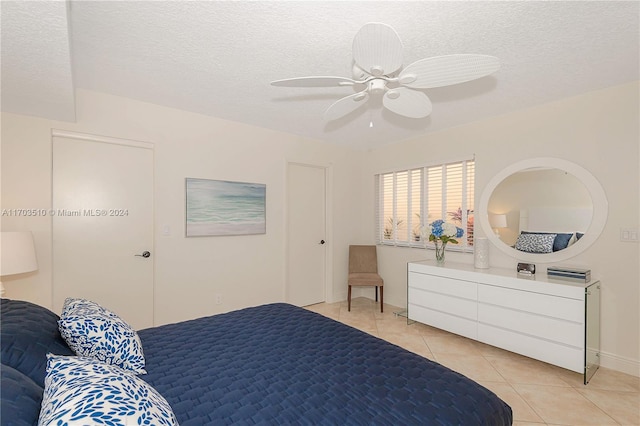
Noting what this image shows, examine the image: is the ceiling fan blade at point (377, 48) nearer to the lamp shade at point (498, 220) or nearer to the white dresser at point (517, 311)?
the white dresser at point (517, 311)

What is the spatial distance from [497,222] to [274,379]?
3.11m

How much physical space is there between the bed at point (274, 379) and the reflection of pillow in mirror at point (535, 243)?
7.56 ft

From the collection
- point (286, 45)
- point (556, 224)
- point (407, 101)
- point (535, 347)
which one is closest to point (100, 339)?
point (286, 45)

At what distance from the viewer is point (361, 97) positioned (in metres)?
1.90

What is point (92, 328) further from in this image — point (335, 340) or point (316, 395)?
point (335, 340)

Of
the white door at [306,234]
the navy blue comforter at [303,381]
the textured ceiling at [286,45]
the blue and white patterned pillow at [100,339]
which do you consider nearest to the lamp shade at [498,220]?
the textured ceiling at [286,45]

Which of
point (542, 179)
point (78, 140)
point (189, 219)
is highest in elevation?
point (78, 140)

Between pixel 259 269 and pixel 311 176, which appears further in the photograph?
pixel 311 176

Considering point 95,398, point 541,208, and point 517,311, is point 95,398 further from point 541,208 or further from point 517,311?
point 541,208

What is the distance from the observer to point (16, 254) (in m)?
2.16

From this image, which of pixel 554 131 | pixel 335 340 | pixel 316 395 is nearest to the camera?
pixel 316 395

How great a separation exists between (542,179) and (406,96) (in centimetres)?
217

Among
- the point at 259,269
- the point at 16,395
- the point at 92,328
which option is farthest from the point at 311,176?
the point at 16,395

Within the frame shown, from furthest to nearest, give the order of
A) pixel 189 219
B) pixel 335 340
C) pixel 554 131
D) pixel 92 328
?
1. pixel 189 219
2. pixel 554 131
3. pixel 335 340
4. pixel 92 328
